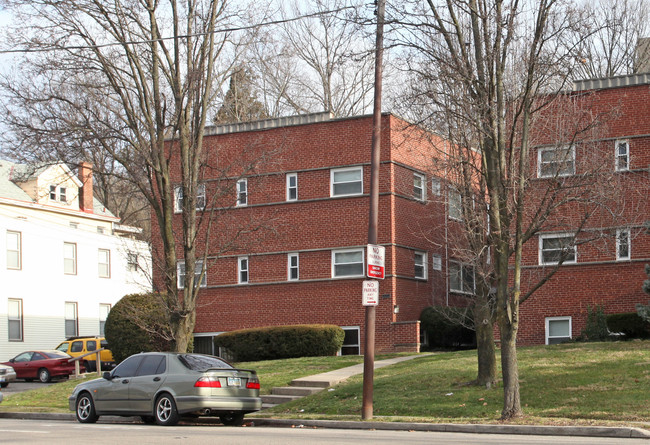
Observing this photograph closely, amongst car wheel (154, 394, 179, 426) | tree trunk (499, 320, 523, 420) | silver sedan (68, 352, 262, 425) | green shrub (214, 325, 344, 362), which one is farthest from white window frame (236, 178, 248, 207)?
tree trunk (499, 320, 523, 420)

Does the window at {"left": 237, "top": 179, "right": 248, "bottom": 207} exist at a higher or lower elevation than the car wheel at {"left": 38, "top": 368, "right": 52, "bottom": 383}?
higher

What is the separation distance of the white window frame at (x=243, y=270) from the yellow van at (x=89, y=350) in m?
7.54

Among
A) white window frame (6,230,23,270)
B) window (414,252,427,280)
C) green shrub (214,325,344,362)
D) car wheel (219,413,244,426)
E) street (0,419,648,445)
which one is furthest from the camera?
white window frame (6,230,23,270)

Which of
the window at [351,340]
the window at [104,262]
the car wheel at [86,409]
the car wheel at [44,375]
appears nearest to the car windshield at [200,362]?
the car wheel at [86,409]

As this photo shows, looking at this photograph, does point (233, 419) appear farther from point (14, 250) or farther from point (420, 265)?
point (14, 250)

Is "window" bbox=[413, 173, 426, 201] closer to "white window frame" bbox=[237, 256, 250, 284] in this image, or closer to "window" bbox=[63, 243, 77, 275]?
"white window frame" bbox=[237, 256, 250, 284]

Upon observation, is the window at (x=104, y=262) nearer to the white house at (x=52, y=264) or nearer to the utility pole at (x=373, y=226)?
the white house at (x=52, y=264)

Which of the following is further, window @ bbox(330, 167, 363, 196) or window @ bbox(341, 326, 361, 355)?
window @ bbox(330, 167, 363, 196)

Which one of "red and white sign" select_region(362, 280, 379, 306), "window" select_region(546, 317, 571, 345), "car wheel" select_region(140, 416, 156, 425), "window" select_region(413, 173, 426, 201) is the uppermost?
"window" select_region(413, 173, 426, 201)

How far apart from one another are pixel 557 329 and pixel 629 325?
328 centimetres

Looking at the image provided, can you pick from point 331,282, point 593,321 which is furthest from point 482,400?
point 331,282

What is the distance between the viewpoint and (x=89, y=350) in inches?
1565

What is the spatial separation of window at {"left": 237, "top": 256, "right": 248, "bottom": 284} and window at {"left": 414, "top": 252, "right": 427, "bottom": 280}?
6767mm

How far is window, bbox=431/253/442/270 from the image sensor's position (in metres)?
35.8
